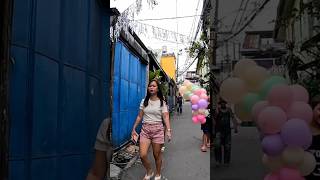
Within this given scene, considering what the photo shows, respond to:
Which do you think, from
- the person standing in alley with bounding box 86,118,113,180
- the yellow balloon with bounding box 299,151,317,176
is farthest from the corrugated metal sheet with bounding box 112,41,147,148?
the yellow balloon with bounding box 299,151,317,176

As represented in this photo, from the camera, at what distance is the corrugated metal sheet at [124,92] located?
9.46 meters

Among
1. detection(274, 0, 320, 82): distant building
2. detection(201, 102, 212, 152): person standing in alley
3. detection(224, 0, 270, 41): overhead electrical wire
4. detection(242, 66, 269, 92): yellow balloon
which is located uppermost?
detection(224, 0, 270, 41): overhead electrical wire

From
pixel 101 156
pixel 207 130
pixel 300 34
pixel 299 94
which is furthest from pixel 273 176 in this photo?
pixel 207 130

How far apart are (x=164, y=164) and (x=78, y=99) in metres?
4.51

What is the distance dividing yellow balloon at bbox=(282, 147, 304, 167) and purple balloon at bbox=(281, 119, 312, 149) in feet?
0.14

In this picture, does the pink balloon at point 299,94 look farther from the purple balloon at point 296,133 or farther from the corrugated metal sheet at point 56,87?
the corrugated metal sheet at point 56,87

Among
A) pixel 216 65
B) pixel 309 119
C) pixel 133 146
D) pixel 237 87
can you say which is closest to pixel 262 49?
pixel 216 65

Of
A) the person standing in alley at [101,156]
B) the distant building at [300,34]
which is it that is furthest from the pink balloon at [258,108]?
the person standing in alley at [101,156]

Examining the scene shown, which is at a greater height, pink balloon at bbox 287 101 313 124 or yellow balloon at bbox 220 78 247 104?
yellow balloon at bbox 220 78 247 104

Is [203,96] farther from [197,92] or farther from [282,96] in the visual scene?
[282,96]

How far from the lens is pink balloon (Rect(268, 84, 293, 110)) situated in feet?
10.7

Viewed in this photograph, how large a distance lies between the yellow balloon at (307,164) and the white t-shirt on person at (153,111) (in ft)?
10.1

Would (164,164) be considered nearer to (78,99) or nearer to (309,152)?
(78,99)

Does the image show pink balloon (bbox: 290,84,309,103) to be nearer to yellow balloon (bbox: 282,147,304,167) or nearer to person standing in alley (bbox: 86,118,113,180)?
yellow balloon (bbox: 282,147,304,167)
